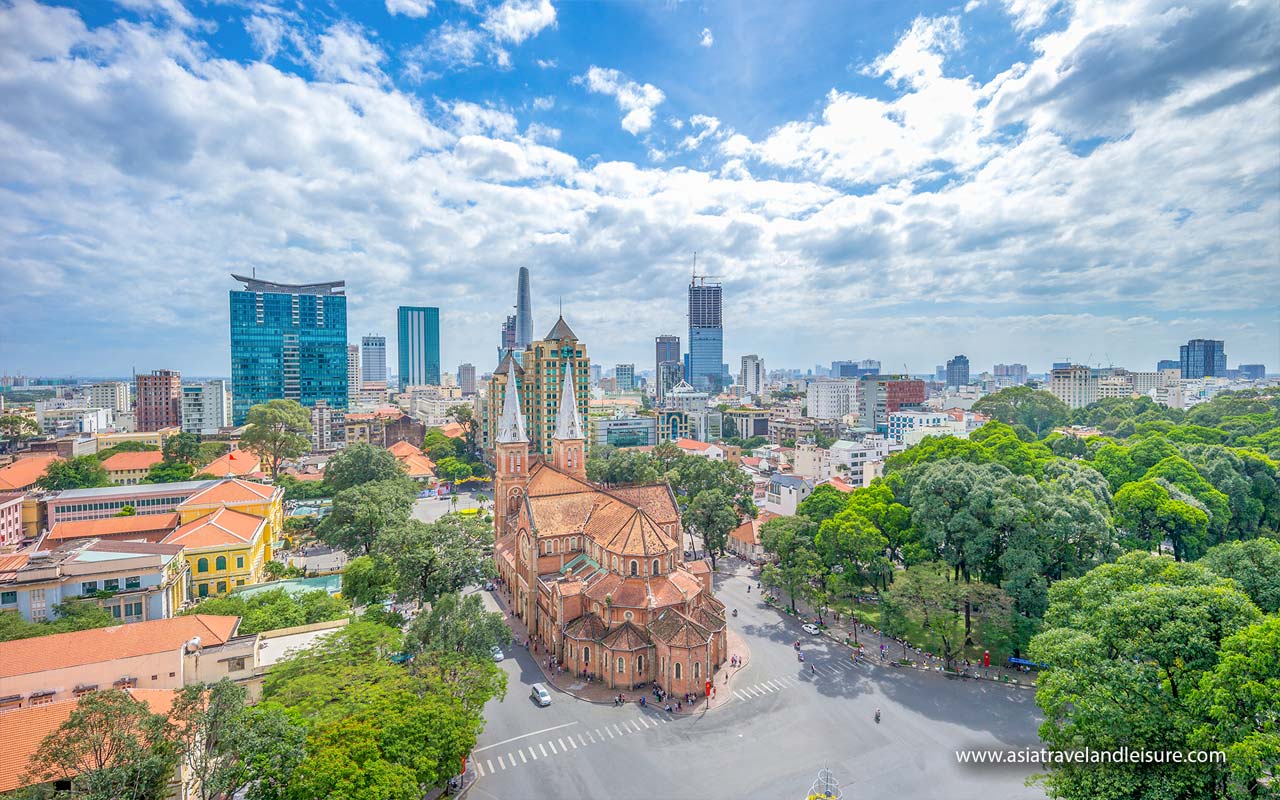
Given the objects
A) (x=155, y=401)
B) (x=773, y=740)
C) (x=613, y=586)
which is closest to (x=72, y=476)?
(x=613, y=586)

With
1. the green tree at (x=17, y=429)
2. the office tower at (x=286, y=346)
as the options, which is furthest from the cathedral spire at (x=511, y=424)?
the office tower at (x=286, y=346)

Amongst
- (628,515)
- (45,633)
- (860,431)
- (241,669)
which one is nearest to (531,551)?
(628,515)

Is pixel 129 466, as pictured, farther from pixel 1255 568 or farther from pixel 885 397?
pixel 885 397

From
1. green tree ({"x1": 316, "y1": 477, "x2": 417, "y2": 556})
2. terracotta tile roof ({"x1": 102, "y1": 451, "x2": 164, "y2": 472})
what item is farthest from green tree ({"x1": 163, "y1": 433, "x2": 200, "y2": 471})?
green tree ({"x1": 316, "y1": 477, "x2": 417, "y2": 556})

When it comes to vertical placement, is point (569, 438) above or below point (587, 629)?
above

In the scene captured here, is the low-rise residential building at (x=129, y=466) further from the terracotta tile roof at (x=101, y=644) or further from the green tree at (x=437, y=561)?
the green tree at (x=437, y=561)

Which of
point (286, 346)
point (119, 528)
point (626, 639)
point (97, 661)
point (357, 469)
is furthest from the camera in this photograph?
point (286, 346)
